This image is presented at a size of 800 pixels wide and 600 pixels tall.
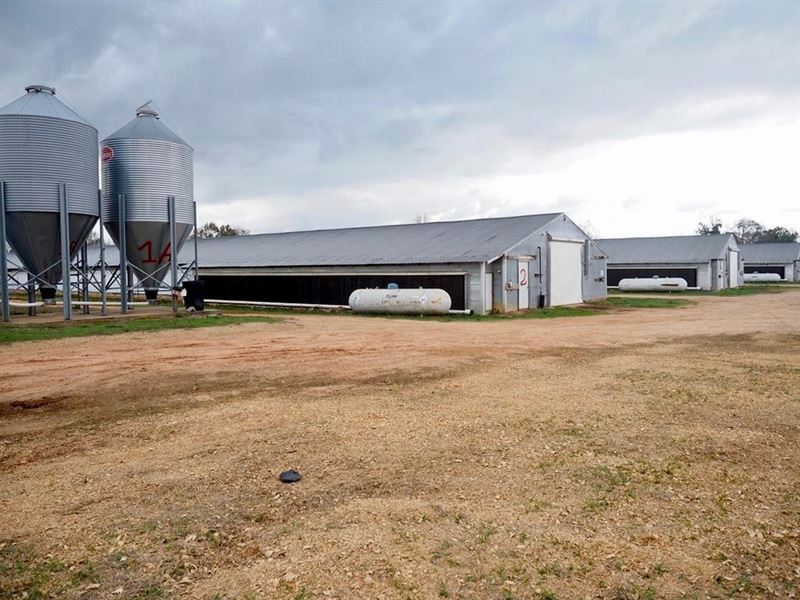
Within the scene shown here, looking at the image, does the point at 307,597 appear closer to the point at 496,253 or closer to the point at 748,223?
the point at 496,253

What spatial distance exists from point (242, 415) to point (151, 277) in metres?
17.7

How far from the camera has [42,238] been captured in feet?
68.7

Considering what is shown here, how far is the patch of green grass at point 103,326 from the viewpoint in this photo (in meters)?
16.8

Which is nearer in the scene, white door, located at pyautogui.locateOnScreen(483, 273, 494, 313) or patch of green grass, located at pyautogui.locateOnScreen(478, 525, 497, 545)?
patch of green grass, located at pyautogui.locateOnScreen(478, 525, 497, 545)

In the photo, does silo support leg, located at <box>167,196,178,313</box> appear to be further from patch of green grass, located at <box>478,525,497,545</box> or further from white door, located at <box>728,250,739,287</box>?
white door, located at <box>728,250,739,287</box>

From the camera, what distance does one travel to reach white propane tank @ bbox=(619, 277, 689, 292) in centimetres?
Answer: 4775

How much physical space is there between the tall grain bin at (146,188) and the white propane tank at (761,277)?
6698cm

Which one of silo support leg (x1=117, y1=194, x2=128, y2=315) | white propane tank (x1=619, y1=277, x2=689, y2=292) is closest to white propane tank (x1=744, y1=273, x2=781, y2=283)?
white propane tank (x1=619, y1=277, x2=689, y2=292)

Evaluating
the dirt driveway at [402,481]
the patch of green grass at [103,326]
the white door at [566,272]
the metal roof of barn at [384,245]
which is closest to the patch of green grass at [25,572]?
the dirt driveway at [402,481]

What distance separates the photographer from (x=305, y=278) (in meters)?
31.6

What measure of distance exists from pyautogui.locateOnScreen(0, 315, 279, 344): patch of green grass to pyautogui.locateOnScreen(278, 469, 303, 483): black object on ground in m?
13.1

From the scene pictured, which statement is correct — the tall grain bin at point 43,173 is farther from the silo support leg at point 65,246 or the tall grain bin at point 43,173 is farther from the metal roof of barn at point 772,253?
the metal roof of barn at point 772,253

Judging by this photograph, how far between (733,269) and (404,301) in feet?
135

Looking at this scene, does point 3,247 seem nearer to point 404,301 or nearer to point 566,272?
point 404,301
